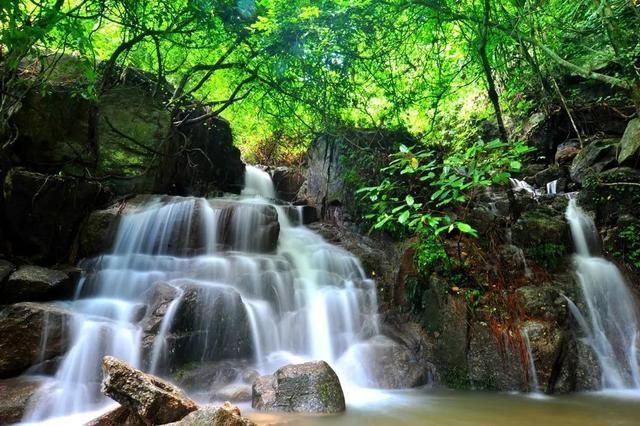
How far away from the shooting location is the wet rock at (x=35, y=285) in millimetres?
4691

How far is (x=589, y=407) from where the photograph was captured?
4047mm

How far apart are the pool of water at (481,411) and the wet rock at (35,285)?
10.2 ft

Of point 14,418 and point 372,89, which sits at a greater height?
point 372,89

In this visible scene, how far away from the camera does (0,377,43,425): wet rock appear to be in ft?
11.0

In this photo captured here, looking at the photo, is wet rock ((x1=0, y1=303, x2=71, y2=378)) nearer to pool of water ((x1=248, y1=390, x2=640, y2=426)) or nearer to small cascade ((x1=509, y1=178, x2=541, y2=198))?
pool of water ((x1=248, y1=390, x2=640, y2=426))

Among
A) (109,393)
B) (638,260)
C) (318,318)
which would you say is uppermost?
(638,260)

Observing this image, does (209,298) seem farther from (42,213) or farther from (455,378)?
(455,378)

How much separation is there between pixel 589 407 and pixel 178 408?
3.96m

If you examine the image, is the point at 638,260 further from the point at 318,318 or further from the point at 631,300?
the point at 318,318

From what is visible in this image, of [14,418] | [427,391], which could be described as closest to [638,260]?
[427,391]

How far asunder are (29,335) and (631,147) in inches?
375

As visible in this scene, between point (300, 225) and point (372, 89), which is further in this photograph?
point (300, 225)

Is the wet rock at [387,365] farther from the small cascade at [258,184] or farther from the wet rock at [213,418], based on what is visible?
the small cascade at [258,184]

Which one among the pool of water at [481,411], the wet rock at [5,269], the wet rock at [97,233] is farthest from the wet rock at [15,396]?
the wet rock at [97,233]
